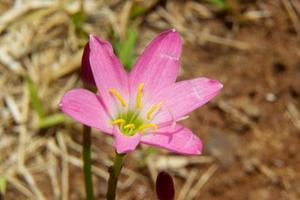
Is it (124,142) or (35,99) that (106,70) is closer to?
(124,142)

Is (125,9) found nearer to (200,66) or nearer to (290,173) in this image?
(200,66)

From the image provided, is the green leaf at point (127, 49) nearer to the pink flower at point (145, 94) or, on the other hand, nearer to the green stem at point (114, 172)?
the pink flower at point (145, 94)

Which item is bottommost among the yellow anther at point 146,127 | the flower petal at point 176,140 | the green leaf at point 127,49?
the green leaf at point 127,49

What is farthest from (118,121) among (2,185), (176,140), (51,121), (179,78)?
(179,78)

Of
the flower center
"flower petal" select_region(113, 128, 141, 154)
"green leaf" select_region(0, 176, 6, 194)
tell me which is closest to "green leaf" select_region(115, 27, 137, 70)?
Answer: "green leaf" select_region(0, 176, 6, 194)

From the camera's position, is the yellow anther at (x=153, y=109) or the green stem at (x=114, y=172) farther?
the yellow anther at (x=153, y=109)

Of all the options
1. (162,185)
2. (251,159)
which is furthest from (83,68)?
(251,159)

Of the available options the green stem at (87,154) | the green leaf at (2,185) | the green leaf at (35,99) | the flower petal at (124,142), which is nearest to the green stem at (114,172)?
the flower petal at (124,142)
